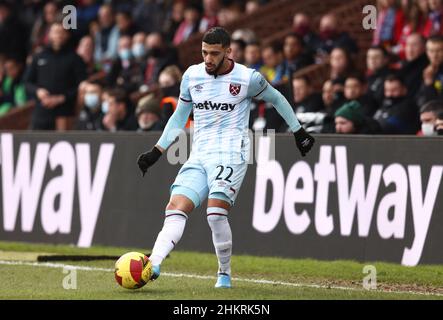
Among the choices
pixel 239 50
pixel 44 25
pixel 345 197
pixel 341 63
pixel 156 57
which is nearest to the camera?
pixel 345 197

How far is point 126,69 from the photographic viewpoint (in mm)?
21516

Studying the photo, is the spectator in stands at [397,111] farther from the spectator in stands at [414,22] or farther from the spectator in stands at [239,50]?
the spectator in stands at [239,50]

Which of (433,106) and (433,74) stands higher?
(433,74)

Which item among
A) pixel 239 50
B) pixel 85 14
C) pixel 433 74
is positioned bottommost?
pixel 433 74

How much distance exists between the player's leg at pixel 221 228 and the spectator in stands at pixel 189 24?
11476 millimetres

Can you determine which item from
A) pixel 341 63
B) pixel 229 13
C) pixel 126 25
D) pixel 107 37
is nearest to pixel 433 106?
pixel 341 63

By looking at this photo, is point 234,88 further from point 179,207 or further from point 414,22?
point 414,22

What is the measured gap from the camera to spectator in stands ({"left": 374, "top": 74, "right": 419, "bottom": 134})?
50.1 ft

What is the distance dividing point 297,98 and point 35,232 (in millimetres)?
3998

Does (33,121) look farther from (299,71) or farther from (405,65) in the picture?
(405,65)

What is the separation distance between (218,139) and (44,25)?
15.6m

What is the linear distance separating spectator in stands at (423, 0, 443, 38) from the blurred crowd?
1cm

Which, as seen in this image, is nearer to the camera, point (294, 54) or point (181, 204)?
point (181, 204)
